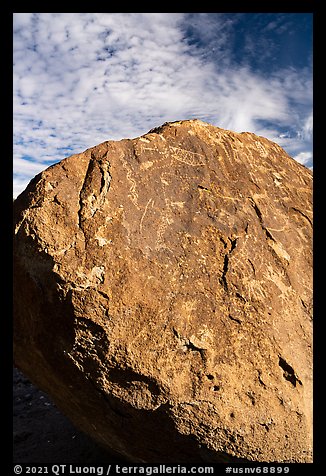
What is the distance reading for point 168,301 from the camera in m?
2.12

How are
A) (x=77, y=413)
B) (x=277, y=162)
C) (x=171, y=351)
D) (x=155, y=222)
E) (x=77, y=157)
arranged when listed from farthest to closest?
(x=277, y=162) < (x=77, y=413) < (x=77, y=157) < (x=155, y=222) < (x=171, y=351)

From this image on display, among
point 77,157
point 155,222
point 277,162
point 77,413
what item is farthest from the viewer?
point 277,162

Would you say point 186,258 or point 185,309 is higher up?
point 186,258

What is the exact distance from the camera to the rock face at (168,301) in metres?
2.10

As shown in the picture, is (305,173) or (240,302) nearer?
(240,302)

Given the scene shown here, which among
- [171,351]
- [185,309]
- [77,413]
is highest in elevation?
[185,309]

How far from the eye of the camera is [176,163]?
7.88 feet

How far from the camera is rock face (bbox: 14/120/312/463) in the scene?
2.10m

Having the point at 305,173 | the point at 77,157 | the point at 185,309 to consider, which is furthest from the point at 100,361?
the point at 305,173

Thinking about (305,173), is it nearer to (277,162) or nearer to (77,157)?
(277,162)

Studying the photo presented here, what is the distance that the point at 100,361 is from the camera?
84.4 inches

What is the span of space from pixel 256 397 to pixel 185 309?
2.11 feet

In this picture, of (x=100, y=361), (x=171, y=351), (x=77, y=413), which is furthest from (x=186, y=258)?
(x=77, y=413)

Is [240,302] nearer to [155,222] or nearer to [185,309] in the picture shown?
[185,309]
